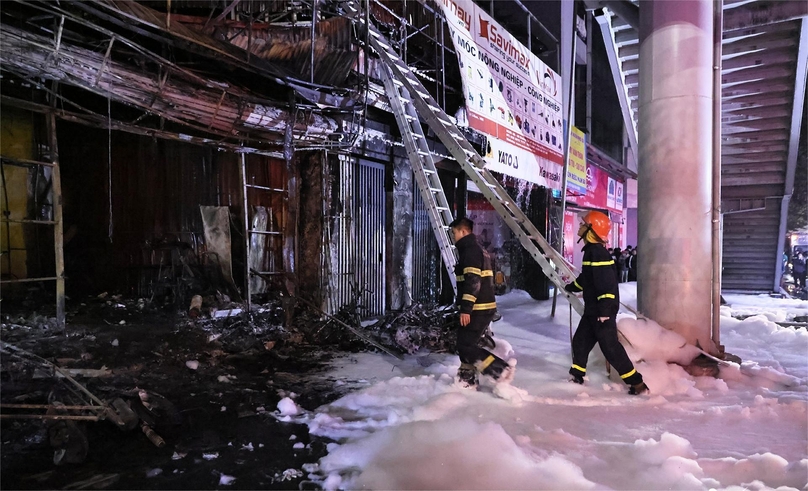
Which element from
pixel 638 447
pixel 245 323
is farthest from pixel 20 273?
pixel 638 447

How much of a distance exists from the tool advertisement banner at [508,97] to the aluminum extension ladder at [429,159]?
5.44 feet

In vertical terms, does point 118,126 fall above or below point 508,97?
below

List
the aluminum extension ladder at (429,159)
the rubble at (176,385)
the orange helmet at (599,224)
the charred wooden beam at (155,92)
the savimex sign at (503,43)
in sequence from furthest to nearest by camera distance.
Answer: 1. the savimex sign at (503,43)
2. the aluminum extension ladder at (429,159)
3. the orange helmet at (599,224)
4. the charred wooden beam at (155,92)
5. the rubble at (176,385)

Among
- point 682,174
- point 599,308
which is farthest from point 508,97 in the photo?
point 599,308

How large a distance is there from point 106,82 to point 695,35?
700cm

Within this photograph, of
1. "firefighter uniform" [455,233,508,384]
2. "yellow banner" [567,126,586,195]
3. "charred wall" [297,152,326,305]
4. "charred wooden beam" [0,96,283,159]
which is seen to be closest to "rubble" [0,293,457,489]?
"charred wall" [297,152,326,305]

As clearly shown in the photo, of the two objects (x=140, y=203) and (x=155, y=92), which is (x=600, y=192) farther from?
(x=155, y=92)

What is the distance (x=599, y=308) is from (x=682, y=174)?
241 cm

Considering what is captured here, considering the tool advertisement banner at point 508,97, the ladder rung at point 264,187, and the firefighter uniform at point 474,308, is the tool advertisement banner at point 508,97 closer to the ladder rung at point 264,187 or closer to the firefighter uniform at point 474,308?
the ladder rung at point 264,187

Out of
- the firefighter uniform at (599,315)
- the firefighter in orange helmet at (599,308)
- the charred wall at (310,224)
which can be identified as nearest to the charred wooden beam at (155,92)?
the charred wall at (310,224)

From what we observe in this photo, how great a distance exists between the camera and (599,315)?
5051 millimetres

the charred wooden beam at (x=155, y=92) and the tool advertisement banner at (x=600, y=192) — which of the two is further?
the tool advertisement banner at (x=600, y=192)

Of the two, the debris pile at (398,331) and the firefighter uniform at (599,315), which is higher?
the firefighter uniform at (599,315)

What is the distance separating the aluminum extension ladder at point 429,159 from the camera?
6238mm
